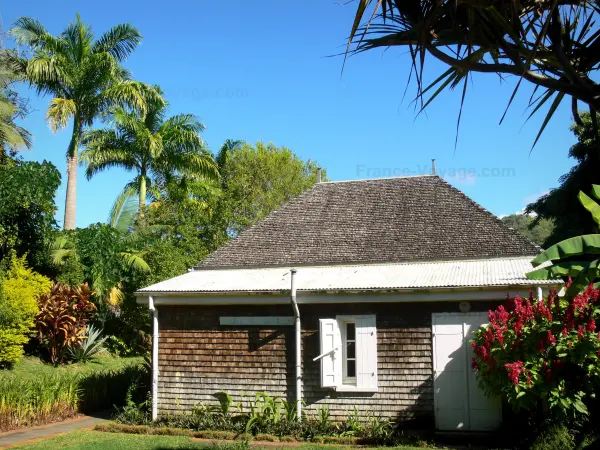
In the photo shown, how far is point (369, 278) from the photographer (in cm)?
1270

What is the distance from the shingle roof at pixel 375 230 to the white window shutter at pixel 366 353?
10.2ft

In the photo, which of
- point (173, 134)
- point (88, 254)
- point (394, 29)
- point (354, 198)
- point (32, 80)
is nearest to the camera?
point (394, 29)

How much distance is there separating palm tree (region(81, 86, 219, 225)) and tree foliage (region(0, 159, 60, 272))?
7.90 m

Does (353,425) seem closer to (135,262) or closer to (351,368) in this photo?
(351,368)

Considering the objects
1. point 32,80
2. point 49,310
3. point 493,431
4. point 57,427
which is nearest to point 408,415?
point 493,431

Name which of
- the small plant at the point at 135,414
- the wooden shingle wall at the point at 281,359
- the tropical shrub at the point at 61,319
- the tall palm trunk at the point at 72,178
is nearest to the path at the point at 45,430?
the small plant at the point at 135,414

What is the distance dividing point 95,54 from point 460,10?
968 inches

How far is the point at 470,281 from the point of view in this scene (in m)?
11.4

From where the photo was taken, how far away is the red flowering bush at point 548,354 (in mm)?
8242

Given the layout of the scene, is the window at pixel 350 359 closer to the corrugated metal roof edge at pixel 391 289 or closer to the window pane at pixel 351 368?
the window pane at pixel 351 368

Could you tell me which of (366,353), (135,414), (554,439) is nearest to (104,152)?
(135,414)

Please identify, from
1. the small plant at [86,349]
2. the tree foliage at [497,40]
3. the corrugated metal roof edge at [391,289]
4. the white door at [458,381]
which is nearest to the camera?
the tree foliage at [497,40]

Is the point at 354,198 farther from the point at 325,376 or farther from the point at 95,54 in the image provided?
the point at 95,54

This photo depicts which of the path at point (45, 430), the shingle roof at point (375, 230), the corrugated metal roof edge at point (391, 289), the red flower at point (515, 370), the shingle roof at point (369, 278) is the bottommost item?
the path at point (45, 430)
